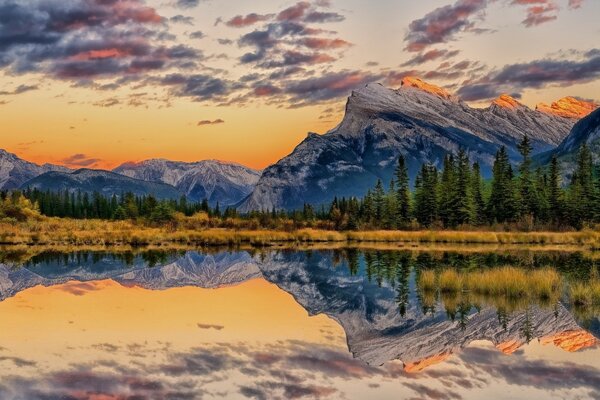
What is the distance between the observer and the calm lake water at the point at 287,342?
17.9 metres

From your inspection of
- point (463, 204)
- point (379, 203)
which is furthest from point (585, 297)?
point (379, 203)

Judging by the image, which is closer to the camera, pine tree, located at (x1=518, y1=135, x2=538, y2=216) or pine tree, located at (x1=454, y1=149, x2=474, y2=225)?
pine tree, located at (x1=454, y1=149, x2=474, y2=225)

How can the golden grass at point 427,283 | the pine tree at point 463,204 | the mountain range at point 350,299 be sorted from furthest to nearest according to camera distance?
the pine tree at point 463,204
the golden grass at point 427,283
the mountain range at point 350,299

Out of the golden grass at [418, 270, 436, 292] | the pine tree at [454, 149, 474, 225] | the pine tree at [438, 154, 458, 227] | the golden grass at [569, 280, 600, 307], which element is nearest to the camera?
the golden grass at [569, 280, 600, 307]

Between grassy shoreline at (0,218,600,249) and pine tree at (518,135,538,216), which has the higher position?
pine tree at (518,135,538,216)

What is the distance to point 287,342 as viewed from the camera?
24.5m

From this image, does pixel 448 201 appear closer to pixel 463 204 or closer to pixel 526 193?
pixel 463 204

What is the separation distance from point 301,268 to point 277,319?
27341 mm

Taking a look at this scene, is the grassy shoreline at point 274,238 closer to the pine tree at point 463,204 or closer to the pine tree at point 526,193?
the pine tree at point 463,204

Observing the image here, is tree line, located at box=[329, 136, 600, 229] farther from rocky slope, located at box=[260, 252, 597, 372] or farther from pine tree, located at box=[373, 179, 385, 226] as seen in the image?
rocky slope, located at box=[260, 252, 597, 372]

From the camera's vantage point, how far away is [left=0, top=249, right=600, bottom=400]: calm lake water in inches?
704

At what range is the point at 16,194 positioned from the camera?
566ft

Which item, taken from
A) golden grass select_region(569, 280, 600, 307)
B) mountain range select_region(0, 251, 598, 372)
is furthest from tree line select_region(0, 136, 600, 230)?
golden grass select_region(569, 280, 600, 307)

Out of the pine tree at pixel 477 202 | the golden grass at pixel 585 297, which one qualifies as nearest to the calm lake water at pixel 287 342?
the golden grass at pixel 585 297
